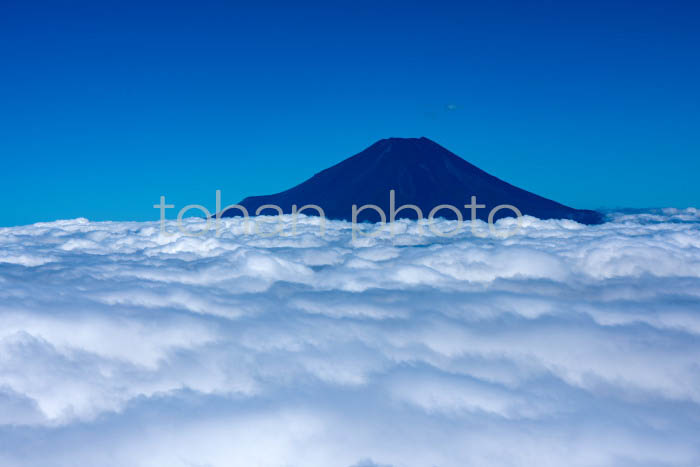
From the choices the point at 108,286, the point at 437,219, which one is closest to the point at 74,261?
the point at 108,286

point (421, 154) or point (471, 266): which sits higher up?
point (421, 154)

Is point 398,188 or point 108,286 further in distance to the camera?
point 398,188

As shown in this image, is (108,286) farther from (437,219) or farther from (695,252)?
(437,219)

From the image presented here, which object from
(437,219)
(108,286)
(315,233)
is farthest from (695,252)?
(108,286)

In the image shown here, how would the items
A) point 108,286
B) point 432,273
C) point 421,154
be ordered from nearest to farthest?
point 108,286, point 432,273, point 421,154

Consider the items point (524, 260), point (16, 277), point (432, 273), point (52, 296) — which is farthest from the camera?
point (524, 260)

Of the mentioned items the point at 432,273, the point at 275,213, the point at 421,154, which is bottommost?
the point at 432,273
